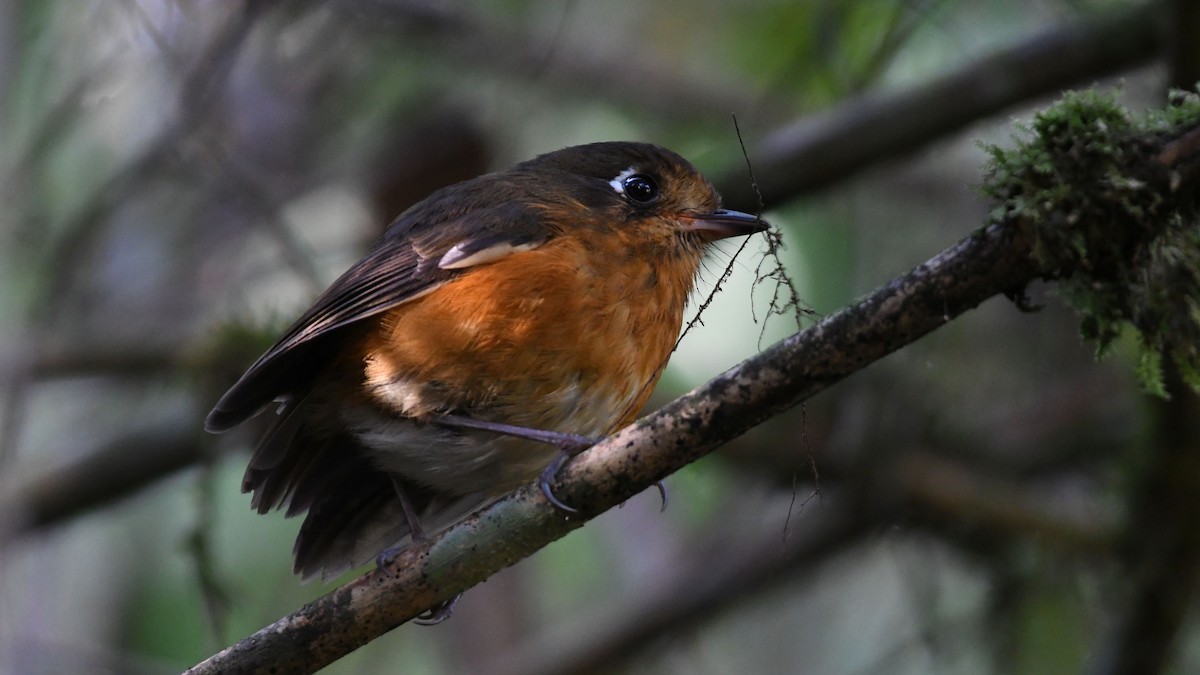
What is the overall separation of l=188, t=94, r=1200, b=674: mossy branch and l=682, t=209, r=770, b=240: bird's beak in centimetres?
132

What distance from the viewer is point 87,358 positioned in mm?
5277

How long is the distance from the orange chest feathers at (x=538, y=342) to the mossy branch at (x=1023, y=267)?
2.69 feet

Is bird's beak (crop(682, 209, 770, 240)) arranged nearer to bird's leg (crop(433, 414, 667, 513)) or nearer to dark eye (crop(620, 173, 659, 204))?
dark eye (crop(620, 173, 659, 204))

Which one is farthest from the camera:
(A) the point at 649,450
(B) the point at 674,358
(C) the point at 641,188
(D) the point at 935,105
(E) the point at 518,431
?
(B) the point at 674,358

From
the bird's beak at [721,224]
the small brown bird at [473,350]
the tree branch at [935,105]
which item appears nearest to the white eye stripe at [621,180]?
the small brown bird at [473,350]

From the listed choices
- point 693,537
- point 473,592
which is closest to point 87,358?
point 473,592

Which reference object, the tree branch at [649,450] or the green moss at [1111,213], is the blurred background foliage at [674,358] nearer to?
the tree branch at [649,450]

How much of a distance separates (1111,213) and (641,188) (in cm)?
187

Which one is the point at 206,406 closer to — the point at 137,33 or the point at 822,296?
the point at 137,33

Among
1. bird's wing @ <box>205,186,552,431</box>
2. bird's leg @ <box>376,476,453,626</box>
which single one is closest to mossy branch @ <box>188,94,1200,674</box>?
bird's wing @ <box>205,186,552,431</box>

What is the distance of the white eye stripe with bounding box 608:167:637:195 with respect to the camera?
3.88 meters

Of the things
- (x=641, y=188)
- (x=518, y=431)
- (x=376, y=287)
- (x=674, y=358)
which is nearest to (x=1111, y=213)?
(x=518, y=431)

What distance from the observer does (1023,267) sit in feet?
7.13

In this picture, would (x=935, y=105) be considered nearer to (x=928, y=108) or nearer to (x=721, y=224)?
(x=928, y=108)
